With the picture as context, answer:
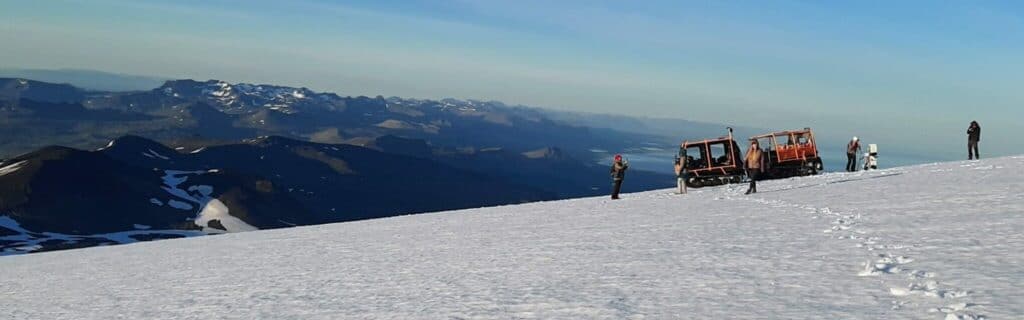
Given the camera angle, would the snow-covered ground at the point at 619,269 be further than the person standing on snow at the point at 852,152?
No

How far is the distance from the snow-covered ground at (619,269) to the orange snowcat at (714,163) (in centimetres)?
1523

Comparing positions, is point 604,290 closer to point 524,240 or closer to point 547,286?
point 547,286

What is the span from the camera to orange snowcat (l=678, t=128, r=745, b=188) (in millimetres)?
39031

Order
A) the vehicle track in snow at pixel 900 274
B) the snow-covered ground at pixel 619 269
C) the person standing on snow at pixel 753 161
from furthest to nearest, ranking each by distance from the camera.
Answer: the person standing on snow at pixel 753 161
the snow-covered ground at pixel 619 269
the vehicle track in snow at pixel 900 274

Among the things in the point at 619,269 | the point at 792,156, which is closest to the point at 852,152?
the point at 792,156

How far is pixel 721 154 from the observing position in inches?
1629

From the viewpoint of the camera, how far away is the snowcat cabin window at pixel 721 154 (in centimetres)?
4025

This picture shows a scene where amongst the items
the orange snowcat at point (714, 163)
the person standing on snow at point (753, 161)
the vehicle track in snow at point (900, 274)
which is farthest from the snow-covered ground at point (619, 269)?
the orange snowcat at point (714, 163)

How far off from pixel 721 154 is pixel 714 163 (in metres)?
1.48

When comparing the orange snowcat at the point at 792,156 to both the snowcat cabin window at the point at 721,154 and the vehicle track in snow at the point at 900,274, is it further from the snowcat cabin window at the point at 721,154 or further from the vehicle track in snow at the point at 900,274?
the vehicle track in snow at the point at 900,274

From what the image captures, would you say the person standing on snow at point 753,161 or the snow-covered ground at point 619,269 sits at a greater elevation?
the person standing on snow at point 753,161

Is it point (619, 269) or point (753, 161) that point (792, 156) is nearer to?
point (753, 161)

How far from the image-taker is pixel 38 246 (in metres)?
187

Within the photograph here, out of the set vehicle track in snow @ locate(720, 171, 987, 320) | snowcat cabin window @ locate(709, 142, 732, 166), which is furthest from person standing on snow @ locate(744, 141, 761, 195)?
snowcat cabin window @ locate(709, 142, 732, 166)
